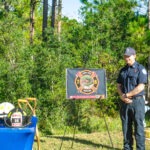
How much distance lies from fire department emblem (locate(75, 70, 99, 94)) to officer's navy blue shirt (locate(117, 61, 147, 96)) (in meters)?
1.42

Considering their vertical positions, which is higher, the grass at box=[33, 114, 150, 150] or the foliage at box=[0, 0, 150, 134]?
the foliage at box=[0, 0, 150, 134]

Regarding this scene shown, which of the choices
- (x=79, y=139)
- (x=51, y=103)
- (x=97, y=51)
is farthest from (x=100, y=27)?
(x=79, y=139)

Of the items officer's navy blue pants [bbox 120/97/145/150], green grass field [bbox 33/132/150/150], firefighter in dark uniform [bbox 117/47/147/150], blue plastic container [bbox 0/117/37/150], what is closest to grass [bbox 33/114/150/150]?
green grass field [bbox 33/132/150/150]

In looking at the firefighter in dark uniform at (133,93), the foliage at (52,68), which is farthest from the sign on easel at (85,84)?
the foliage at (52,68)

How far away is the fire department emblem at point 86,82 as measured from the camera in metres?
7.28

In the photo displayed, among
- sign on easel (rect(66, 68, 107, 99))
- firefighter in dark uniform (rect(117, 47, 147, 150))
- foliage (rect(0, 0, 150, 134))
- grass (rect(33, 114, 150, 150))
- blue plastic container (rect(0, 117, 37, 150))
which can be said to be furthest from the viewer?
foliage (rect(0, 0, 150, 134))

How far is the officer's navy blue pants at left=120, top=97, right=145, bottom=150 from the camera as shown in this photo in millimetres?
5789

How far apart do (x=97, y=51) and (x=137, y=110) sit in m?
7.26

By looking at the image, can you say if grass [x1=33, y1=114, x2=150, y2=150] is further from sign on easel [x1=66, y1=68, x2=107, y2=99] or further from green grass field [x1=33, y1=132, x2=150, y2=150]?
sign on easel [x1=66, y1=68, x2=107, y2=99]

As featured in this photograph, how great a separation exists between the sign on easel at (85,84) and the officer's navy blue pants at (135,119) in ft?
4.69

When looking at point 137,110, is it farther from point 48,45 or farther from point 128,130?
point 48,45

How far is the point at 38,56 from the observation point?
11.3m

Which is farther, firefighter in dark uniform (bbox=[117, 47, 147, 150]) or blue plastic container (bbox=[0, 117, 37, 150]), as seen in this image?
firefighter in dark uniform (bbox=[117, 47, 147, 150])

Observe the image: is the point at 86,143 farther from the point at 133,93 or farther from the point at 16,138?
the point at 16,138
